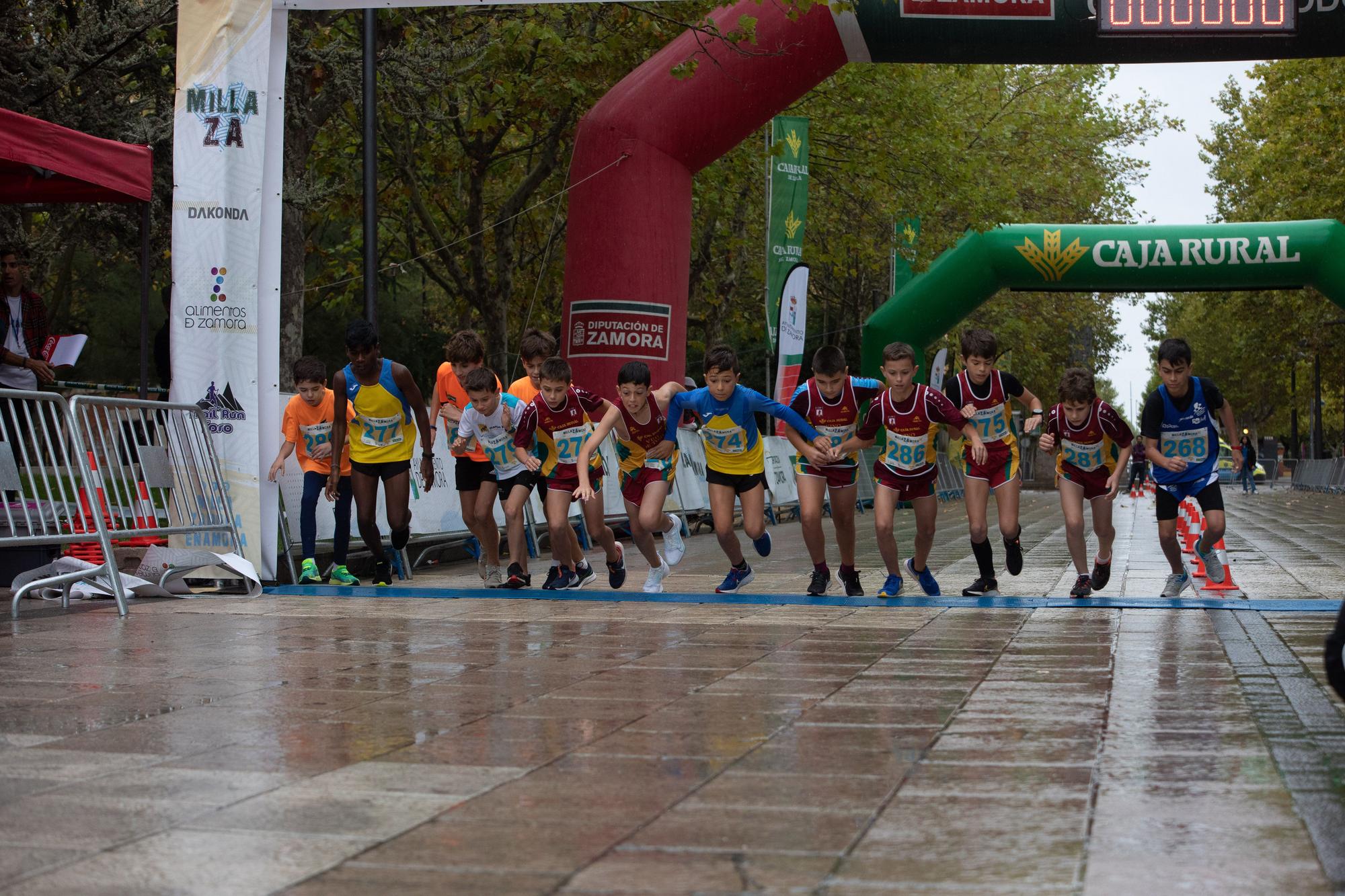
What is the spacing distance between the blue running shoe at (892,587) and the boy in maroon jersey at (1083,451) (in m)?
1.16

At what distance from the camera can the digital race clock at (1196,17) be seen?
616 inches

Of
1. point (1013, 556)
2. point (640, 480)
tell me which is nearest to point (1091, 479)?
point (1013, 556)

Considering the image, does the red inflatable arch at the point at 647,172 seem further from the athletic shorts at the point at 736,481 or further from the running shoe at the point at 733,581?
the athletic shorts at the point at 736,481

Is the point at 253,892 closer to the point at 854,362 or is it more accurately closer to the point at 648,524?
the point at 648,524

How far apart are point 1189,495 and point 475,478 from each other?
5008 millimetres

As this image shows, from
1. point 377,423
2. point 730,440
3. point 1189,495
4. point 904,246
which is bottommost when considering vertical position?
point 1189,495

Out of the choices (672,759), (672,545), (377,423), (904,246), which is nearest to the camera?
(672,759)

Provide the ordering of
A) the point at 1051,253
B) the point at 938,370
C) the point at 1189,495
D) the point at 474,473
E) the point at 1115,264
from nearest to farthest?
the point at 1189,495, the point at 474,473, the point at 1115,264, the point at 1051,253, the point at 938,370

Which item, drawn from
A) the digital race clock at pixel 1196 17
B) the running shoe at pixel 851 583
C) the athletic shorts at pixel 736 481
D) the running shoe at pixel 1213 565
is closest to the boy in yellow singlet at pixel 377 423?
the athletic shorts at pixel 736 481

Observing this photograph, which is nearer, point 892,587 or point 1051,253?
point 892,587

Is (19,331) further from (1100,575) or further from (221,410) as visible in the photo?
(1100,575)

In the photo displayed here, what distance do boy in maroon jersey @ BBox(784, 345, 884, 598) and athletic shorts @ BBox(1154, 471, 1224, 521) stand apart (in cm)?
202

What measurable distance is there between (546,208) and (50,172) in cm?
1691

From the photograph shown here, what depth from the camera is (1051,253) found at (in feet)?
87.0
